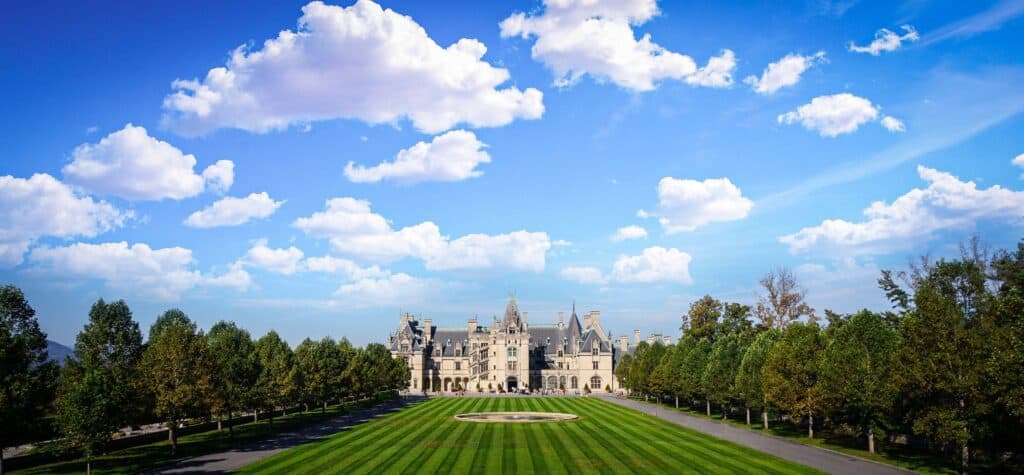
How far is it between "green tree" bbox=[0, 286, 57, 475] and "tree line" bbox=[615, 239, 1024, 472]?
165 ft

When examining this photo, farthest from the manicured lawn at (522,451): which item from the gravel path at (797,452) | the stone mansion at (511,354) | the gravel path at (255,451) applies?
the stone mansion at (511,354)

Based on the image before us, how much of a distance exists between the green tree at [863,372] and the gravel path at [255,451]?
134 ft

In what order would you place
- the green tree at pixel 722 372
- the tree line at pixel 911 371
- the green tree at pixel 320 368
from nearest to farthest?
the tree line at pixel 911 371
the green tree at pixel 722 372
the green tree at pixel 320 368

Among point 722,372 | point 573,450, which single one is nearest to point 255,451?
point 573,450

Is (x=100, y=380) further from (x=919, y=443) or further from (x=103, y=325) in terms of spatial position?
(x=919, y=443)

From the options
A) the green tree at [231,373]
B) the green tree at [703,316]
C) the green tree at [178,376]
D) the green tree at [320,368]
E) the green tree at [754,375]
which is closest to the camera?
the green tree at [178,376]

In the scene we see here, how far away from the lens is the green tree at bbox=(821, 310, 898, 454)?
146 ft

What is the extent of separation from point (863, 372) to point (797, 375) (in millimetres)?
7344

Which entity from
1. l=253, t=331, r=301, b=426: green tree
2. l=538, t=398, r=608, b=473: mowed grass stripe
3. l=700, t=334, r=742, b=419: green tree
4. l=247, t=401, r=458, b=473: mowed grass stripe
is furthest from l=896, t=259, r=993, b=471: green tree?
l=253, t=331, r=301, b=426: green tree

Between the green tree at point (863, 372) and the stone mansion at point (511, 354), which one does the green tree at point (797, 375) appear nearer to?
the green tree at point (863, 372)

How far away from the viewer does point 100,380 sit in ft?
136

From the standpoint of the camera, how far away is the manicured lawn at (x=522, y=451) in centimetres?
4100

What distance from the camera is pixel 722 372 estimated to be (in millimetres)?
74500

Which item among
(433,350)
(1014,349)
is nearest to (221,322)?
(433,350)
